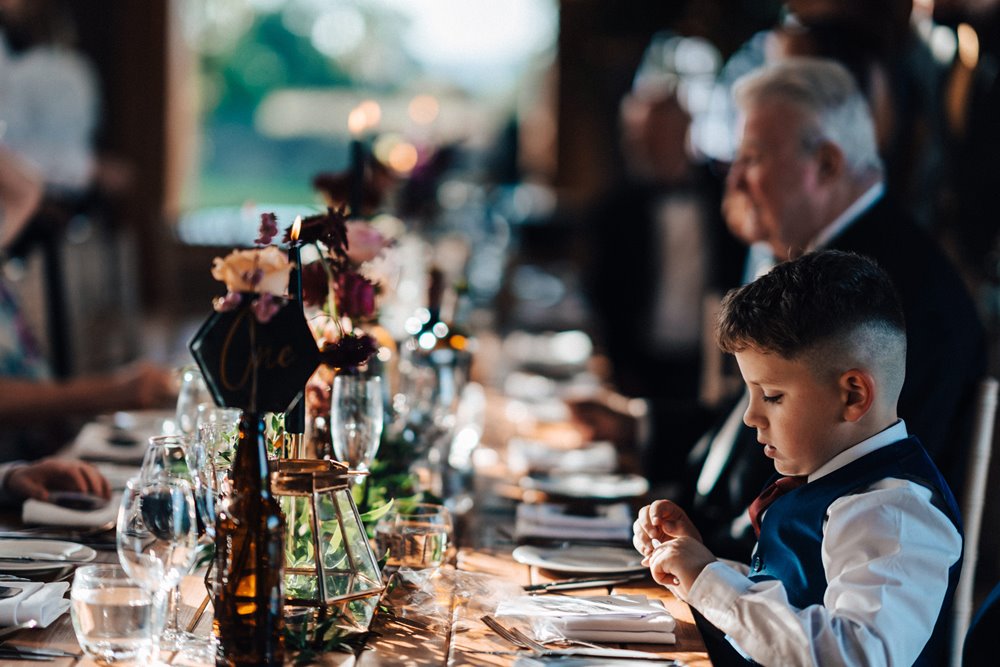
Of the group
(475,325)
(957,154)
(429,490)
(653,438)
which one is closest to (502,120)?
(475,325)

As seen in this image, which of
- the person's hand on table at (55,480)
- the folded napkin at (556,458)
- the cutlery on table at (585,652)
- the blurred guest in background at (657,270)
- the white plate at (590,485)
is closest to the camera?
the cutlery on table at (585,652)

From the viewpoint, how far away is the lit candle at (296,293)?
1.37m

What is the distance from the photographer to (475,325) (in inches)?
187

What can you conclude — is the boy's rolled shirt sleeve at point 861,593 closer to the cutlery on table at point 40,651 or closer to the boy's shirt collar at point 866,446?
the boy's shirt collar at point 866,446

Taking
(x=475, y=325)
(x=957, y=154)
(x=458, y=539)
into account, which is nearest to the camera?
(x=458, y=539)

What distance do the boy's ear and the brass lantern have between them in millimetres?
658

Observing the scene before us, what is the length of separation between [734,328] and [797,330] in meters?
0.09

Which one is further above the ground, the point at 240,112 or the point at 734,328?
the point at 240,112

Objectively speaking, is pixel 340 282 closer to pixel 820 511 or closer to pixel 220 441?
pixel 220 441

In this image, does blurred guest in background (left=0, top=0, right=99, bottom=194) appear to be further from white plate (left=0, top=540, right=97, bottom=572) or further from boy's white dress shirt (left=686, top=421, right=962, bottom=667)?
boy's white dress shirt (left=686, top=421, right=962, bottom=667)

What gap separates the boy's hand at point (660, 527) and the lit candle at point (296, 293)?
0.48 meters

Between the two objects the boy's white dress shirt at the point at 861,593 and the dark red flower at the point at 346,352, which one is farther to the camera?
the dark red flower at the point at 346,352

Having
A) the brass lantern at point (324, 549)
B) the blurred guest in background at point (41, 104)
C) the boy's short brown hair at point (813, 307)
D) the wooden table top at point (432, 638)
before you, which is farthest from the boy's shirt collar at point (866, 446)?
the blurred guest in background at point (41, 104)

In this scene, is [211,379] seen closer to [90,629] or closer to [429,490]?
[90,629]
